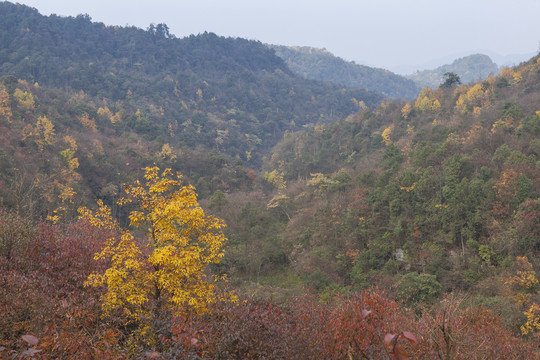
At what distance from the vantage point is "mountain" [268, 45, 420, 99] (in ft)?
412

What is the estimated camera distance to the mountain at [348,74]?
125500 millimetres

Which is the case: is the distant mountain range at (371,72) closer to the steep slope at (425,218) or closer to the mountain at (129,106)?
the mountain at (129,106)

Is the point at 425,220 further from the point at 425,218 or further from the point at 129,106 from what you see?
the point at 129,106

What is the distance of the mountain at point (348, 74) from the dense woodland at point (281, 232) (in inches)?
3146

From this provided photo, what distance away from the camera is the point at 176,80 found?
77.2 metres

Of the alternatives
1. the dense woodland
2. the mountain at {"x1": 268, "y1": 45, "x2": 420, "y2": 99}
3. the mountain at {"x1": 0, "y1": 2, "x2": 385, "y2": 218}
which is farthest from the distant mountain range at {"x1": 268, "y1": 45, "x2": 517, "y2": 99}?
the dense woodland

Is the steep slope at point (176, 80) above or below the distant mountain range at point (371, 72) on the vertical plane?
below

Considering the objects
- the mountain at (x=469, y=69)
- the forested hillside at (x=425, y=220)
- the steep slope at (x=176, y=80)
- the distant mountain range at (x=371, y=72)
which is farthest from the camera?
→ the distant mountain range at (x=371, y=72)

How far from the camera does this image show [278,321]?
19.9 feet

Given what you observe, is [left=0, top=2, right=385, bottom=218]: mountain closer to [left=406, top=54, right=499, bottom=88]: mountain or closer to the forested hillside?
the forested hillside

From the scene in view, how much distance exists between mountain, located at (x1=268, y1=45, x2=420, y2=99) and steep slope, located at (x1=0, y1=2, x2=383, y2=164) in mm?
31214

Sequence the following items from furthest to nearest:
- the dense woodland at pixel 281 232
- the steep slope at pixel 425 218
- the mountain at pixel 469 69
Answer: the mountain at pixel 469 69 < the steep slope at pixel 425 218 < the dense woodland at pixel 281 232

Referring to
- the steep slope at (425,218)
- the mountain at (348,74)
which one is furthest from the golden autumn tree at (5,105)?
the mountain at (348,74)

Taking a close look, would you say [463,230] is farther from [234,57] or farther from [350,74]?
[350,74]
